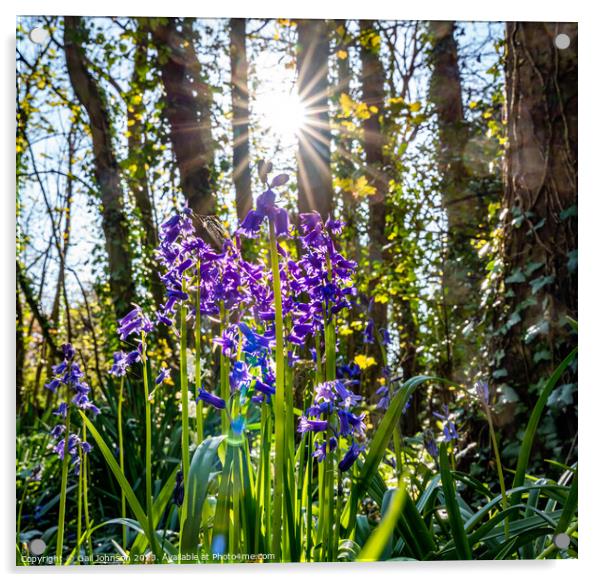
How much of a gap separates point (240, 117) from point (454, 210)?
0.83 meters

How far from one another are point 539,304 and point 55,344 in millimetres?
1692

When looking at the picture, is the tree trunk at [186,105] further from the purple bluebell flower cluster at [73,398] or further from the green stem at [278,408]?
the green stem at [278,408]

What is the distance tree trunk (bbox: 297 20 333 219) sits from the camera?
2.31 m

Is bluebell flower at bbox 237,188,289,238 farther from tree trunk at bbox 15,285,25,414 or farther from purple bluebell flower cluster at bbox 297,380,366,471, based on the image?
tree trunk at bbox 15,285,25,414

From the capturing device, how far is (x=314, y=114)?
2.33 metres

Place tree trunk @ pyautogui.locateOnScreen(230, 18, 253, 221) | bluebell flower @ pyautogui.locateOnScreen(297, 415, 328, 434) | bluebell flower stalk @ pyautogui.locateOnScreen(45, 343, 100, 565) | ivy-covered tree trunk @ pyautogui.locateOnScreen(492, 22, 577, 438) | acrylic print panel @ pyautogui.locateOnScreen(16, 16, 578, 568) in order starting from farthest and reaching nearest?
ivy-covered tree trunk @ pyautogui.locateOnScreen(492, 22, 577, 438)
tree trunk @ pyautogui.locateOnScreen(230, 18, 253, 221)
acrylic print panel @ pyautogui.locateOnScreen(16, 16, 578, 568)
bluebell flower stalk @ pyautogui.locateOnScreen(45, 343, 100, 565)
bluebell flower @ pyautogui.locateOnScreen(297, 415, 328, 434)

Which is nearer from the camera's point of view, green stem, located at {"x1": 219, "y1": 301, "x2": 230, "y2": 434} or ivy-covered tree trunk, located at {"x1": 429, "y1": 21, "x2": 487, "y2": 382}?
green stem, located at {"x1": 219, "y1": 301, "x2": 230, "y2": 434}

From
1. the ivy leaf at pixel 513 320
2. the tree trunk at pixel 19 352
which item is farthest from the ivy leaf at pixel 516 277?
the tree trunk at pixel 19 352

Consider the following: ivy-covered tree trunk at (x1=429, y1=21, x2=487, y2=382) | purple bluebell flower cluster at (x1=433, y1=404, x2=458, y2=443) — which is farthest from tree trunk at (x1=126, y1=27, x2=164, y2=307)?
purple bluebell flower cluster at (x1=433, y1=404, x2=458, y2=443)

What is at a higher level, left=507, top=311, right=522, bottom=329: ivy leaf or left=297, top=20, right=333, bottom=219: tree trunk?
left=297, top=20, right=333, bottom=219: tree trunk

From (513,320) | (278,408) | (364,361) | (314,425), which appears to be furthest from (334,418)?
(513,320)

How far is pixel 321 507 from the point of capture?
181 centimetres

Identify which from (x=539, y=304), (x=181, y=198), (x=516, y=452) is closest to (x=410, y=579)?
(x=516, y=452)

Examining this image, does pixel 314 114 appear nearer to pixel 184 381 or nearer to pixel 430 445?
pixel 184 381
